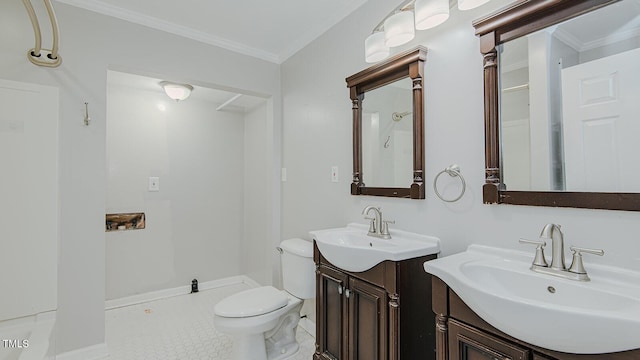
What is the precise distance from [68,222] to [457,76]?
2.37 metres

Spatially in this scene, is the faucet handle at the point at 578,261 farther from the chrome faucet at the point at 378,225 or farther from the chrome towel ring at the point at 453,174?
the chrome faucet at the point at 378,225

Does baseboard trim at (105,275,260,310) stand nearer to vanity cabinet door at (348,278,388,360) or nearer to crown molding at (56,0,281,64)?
vanity cabinet door at (348,278,388,360)

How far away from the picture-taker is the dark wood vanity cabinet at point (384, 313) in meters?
1.26

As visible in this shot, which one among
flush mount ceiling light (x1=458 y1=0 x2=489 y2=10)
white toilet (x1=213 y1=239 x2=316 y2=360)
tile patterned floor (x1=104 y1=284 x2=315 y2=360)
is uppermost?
flush mount ceiling light (x1=458 y1=0 x2=489 y2=10)

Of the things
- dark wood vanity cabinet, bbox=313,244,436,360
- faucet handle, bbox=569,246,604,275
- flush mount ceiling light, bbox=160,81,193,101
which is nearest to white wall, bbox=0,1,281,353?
flush mount ceiling light, bbox=160,81,193,101

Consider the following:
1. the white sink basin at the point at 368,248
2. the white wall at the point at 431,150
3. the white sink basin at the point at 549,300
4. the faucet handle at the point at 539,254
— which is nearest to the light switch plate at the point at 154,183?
the white wall at the point at 431,150

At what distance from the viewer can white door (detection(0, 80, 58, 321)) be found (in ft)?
5.56

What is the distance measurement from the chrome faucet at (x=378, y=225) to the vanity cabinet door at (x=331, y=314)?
0.97 feet

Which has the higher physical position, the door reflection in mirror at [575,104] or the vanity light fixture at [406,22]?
the vanity light fixture at [406,22]

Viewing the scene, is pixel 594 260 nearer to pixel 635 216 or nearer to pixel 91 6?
pixel 635 216

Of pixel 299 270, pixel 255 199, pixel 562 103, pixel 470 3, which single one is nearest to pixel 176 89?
pixel 255 199

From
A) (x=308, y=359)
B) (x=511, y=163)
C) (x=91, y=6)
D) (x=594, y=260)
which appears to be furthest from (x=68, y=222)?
(x=594, y=260)

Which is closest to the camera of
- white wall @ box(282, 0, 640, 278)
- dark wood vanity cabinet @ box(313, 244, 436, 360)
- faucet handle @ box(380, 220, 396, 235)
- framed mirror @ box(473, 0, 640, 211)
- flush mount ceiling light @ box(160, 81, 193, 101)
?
framed mirror @ box(473, 0, 640, 211)

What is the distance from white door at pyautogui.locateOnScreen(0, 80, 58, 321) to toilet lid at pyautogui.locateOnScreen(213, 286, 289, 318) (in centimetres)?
103
